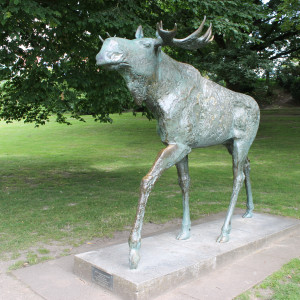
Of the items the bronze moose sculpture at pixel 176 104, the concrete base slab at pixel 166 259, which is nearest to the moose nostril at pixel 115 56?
the bronze moose sculpture at pixel 176 104

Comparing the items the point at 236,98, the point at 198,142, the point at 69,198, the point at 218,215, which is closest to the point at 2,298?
the point at 198,142

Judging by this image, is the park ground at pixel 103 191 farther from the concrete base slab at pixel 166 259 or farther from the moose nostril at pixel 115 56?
the moose nostril at pixel 115 56

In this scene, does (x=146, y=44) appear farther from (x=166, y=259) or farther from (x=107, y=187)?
(x=107, y=187)

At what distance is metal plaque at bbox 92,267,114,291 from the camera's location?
13.2 feet

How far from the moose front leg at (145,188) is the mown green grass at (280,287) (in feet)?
3.94

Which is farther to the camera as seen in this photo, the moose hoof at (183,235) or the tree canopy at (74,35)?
the tree canopy at (74,35)

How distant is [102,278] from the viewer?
415cm

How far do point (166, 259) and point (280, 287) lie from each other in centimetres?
132

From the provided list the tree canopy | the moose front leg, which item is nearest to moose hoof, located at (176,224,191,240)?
the moose front leg

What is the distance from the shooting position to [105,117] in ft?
37.9

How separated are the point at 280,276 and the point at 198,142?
75.1 inches

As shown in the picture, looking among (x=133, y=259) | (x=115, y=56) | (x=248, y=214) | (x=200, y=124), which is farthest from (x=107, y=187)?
(x=115, y=56)

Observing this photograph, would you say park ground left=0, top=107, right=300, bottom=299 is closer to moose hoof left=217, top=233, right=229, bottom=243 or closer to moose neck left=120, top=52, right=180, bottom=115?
moose hoof left=217, top=233, right=229, bottom=243

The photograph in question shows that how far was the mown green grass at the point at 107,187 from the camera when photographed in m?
6.86
